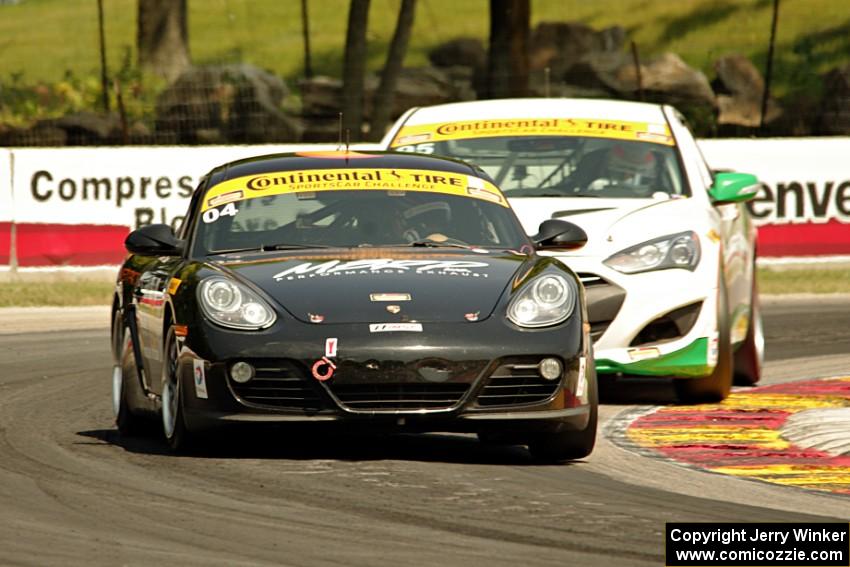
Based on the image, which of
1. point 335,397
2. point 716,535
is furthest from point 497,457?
point 716,535

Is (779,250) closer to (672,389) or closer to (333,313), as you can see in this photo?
(672,389)

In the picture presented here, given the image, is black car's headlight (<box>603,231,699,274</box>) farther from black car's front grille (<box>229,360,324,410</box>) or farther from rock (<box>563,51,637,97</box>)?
rock (<box>563,51,637,97</box>)

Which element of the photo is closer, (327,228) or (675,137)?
(327,228)

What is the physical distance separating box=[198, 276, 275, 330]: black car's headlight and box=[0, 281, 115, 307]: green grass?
35.3 ft

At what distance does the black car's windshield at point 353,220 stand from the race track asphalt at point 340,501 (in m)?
0.91

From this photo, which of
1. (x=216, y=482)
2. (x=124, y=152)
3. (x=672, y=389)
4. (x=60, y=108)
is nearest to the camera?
(x=216, y=482)

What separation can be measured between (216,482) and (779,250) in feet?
48.4

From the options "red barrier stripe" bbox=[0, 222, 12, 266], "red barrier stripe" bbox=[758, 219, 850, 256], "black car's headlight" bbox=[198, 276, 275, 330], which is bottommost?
"red barrier stripe" bbox=[758, 219, 850, 256]

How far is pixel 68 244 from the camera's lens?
21.0m

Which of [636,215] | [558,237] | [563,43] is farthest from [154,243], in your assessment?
[563,43]

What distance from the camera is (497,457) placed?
29.2 feet

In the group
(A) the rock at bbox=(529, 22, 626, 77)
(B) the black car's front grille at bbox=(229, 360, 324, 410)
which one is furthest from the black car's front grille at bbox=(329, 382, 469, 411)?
(A) the rock at bbox=(529, 22, 626, 77)

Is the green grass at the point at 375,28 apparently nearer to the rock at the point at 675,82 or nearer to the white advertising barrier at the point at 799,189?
the rock at the point at 675,82

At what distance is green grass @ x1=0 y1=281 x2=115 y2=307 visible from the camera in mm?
19156
